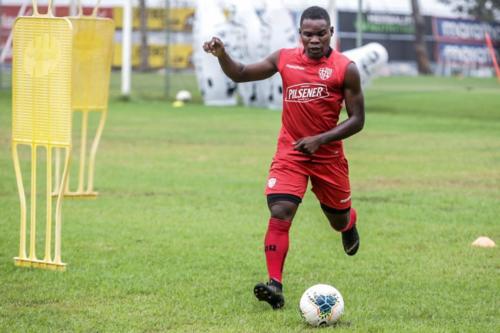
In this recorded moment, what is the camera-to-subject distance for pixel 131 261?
347 inches

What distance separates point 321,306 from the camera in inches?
257

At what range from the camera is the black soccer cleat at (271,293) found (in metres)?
6.81

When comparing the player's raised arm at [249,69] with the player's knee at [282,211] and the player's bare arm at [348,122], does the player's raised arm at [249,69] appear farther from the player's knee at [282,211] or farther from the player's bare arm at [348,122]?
the player's knee at [282,211]

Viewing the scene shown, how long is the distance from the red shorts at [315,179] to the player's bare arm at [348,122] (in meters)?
0.20

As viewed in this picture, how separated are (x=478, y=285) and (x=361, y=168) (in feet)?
26.6

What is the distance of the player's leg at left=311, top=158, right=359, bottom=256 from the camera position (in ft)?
24.7

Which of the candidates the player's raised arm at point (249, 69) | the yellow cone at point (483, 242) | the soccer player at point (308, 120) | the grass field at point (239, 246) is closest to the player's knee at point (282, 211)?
the soccer player at point (308, 120)

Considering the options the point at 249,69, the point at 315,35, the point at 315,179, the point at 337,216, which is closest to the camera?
the point at 315,35

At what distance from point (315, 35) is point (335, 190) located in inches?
44.8

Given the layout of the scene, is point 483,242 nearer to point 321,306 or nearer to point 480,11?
point 321,306

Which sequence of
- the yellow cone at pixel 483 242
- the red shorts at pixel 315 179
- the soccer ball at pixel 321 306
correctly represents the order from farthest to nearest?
the yellow cone at pixel 483 242, the red shorts at pixel 315 179, the soccer ball at pixel 321 306

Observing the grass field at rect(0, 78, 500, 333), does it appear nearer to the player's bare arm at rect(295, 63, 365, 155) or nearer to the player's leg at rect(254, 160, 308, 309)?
the player's leg at rect(254, 160, 308, 309)

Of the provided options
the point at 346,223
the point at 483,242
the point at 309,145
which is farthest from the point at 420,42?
the point at 309,145

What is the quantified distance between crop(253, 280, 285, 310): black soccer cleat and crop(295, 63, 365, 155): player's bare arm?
935 millimetres
